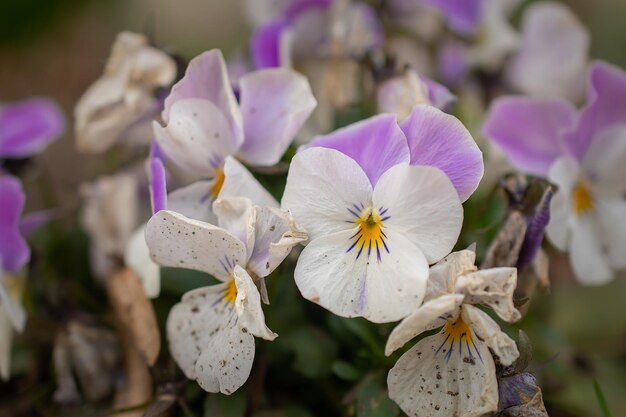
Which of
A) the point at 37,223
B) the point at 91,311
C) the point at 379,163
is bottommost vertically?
the point at 91,311

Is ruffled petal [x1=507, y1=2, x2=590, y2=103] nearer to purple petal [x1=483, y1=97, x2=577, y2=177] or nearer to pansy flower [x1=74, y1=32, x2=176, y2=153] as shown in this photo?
purple petal [x1=483, y1=97, x2=577, y2=177]

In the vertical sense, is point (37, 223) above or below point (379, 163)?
below

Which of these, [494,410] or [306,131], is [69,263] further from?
[494,410]

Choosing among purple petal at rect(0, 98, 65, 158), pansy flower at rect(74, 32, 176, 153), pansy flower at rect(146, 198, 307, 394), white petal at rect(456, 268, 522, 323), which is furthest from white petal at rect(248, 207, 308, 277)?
purple petal at rect(0, 98, 65, 158)

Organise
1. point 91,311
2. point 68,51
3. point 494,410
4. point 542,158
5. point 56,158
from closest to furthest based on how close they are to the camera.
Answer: point 494,410
point 542,158
point 91,311
point 56,158
point 68,51

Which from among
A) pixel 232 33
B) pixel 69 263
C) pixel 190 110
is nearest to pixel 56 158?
pixel 232 33

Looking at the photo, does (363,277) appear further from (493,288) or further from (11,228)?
(11,228)
